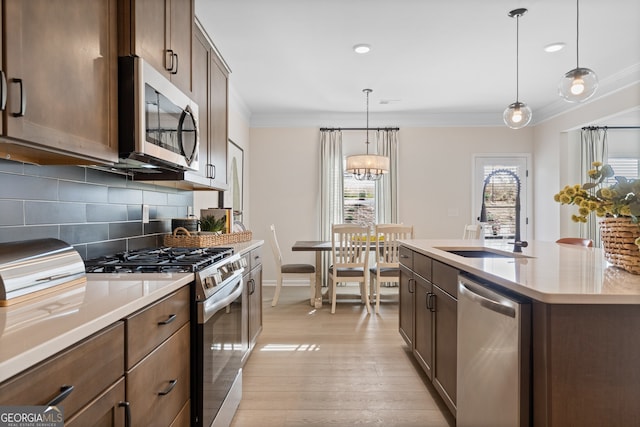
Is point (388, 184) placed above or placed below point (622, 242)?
above

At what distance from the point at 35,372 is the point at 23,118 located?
2.21 feet

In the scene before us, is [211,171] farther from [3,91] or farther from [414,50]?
[414,50]

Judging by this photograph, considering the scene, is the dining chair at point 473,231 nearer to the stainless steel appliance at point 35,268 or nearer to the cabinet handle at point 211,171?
the cabinet handle at point 211,171

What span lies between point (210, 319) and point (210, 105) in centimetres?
166

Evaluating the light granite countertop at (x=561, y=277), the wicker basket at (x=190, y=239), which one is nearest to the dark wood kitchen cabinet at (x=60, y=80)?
the wicker basket at (x=190, y=239)

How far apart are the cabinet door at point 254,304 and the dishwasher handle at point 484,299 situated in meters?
1.49

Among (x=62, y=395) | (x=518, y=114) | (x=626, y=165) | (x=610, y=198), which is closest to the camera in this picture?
(x=62, y=395)

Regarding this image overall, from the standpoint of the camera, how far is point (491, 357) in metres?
1.47

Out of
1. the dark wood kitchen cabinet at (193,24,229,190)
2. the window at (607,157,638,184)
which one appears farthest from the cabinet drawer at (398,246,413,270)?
the window at (607,157,638,184)

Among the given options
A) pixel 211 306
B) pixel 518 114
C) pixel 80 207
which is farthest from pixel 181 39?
pixel 518 114

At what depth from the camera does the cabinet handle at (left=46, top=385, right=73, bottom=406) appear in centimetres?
75

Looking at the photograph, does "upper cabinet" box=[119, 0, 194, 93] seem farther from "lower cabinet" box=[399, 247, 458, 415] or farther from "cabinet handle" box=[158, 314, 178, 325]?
"lower cabinet" box=[399, 247, 458, 415]

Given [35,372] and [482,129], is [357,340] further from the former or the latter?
[482,129]

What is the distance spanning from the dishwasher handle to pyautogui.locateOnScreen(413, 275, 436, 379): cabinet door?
57cm
